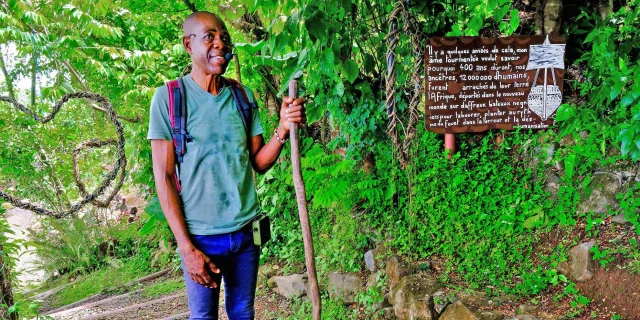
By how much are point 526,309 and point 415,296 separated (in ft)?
2.85

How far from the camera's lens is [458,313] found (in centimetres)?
329

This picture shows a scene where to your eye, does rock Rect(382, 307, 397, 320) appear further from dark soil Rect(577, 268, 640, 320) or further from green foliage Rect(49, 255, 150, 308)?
green foliage Rect(49, 255, 150, 308)

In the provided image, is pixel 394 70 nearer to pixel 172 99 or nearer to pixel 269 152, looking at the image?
pixel 269 152

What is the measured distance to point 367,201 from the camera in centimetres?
489

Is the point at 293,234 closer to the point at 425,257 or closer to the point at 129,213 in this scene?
the point at 425,257

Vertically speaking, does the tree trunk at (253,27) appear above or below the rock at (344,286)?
above

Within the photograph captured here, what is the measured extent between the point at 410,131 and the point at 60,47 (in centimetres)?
476

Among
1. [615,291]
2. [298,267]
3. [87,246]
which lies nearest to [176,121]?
[615,291]

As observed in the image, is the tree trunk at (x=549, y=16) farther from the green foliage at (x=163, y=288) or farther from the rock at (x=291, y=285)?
the green foliage at (x=163, y=288)

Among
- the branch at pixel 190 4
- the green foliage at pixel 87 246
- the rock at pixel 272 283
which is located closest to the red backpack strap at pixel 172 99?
the branch at pixel 190 4

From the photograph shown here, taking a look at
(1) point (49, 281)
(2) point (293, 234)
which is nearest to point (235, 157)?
(2) point (293, 234)

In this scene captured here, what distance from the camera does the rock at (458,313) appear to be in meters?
3.18

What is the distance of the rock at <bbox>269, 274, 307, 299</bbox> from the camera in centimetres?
504

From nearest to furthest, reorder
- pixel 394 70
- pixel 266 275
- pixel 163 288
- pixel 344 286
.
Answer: pixel 394 70 → pixel 344 286 → pixel 266 275 → pixel 163 288
